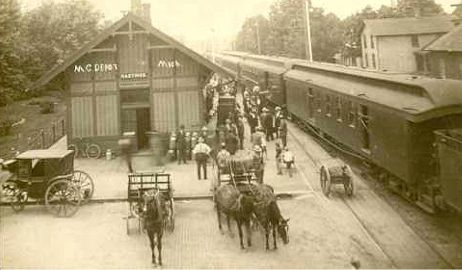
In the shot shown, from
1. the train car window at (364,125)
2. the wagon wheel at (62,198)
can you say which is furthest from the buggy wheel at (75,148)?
the train car window at (364,125)

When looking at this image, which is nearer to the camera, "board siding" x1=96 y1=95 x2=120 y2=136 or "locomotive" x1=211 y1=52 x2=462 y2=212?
"locomotive" x1=211 y1=52 x2=462 y2=212

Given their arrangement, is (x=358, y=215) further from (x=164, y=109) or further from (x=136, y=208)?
(x=164, y=109)

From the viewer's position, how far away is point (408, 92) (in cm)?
1432

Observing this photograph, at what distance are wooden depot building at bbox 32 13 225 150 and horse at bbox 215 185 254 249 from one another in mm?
9291

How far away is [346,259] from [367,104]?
6289 mm

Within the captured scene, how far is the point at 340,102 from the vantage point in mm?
19203

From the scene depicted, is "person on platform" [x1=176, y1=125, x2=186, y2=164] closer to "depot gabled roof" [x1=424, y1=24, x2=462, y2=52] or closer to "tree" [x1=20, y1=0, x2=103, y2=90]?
"tree" [x1=20, y1=0, x2=103, y2=90]

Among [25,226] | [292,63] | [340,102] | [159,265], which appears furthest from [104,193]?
[292,63]

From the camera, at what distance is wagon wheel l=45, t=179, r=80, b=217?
1416 cm

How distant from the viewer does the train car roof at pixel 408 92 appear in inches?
482

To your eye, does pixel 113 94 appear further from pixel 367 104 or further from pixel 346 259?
pixel 346 259

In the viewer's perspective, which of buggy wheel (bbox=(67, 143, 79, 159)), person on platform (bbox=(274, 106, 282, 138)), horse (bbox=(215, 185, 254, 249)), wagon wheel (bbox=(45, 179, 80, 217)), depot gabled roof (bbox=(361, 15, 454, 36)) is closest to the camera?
horse (bbox=(215, 185, 254, 249))

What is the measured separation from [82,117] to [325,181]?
11.2 metres

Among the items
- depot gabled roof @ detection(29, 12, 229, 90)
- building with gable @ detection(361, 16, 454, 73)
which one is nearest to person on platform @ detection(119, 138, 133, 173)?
depot gabled roof @ detection(29, 12, 229, 90)
